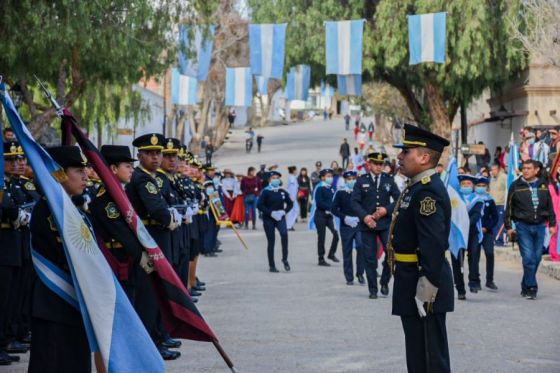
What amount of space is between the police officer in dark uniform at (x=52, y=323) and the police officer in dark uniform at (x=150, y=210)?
307cm

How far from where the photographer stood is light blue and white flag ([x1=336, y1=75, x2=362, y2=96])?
4050 cm

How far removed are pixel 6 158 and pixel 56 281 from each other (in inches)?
166

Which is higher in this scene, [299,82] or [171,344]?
[299,82]

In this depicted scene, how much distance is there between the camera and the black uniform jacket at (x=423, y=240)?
802 centimetres

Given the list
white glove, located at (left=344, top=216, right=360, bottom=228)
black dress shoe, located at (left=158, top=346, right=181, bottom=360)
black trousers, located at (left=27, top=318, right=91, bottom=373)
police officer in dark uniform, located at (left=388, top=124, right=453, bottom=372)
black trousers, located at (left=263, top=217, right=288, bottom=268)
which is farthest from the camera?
black trousers, located at (left=263, top=217, right=288, bottom=268)

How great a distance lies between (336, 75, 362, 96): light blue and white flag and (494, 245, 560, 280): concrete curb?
15701 mm

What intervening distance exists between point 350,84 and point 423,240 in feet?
108

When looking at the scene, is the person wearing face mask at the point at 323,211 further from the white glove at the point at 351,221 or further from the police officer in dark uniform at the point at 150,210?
the police officer in dark uniform at the point at 150,210

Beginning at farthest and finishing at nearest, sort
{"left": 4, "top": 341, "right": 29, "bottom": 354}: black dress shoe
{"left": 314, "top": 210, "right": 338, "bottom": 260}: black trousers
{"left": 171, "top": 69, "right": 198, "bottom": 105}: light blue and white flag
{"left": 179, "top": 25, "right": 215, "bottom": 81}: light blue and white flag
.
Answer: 1. {"left": 171, "top": 69, "right": 198, "bottom": 105}: light blue and white flag
2. {"left": 179, "top": 25, "right": 215, "bottom": 81}: light blue and white flag
3. {"left": 314, "top": 210, "right": 338, "bottom": 260}: black trousers
4. {"left": 4, "top": 341, "right": 29, "bottom": 354}: black dress shoe

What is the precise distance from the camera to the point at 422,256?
8031 millimetres

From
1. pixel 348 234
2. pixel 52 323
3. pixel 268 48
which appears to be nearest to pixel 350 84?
pixel 268 48

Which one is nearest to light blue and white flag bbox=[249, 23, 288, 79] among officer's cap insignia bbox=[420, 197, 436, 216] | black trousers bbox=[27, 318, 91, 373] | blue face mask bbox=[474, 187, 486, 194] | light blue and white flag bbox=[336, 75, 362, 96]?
light blue and white flag bbox=[336, 75, 362, 96]

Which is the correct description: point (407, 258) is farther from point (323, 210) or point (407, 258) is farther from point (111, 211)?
point (323, 210)

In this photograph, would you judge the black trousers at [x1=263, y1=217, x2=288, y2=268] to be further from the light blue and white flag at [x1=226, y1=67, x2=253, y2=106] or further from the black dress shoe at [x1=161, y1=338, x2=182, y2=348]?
the light blue and white flag at [x1=226, y1=67, x2=253, y2=106]
